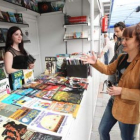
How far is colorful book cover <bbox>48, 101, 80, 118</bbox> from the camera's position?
35.6 inches

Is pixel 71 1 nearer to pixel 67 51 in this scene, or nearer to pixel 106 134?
pixel 67 51

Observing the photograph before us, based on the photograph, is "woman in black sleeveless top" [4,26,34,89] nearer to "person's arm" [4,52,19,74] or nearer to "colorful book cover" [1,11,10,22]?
"person's arm" [4,52,19,74]

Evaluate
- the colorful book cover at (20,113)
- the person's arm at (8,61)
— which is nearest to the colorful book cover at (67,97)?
the colorful book cover at (20,113)

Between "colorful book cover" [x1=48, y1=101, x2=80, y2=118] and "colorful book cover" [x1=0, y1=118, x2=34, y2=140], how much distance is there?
259 mm

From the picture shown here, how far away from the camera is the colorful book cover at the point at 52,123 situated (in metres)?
0.70

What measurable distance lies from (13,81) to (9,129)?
25.3 inches

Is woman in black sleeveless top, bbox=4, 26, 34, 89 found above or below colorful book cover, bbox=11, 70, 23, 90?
above

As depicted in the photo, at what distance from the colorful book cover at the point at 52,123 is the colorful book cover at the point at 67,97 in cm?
20

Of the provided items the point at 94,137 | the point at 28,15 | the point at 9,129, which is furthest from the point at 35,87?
the point at 28,15

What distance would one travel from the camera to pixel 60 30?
292 centimetres

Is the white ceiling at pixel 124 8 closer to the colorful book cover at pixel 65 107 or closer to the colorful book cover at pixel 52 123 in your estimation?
the colorful book cover at pixel 65 107

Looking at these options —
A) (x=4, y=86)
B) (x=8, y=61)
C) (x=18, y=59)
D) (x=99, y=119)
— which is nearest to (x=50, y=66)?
(x=18, y=59)

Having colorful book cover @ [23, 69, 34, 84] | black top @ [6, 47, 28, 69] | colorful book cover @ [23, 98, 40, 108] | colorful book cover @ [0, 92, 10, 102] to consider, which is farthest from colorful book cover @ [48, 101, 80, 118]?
black top @ [6, 47, 28, 69]

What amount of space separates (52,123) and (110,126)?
0.85 m
